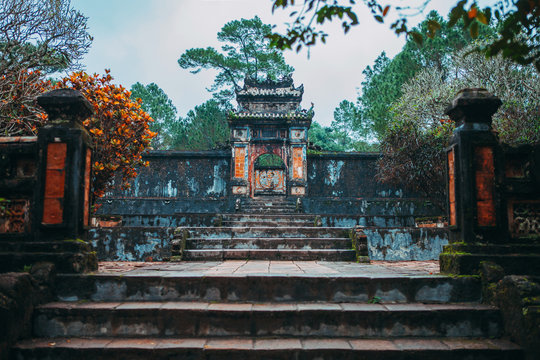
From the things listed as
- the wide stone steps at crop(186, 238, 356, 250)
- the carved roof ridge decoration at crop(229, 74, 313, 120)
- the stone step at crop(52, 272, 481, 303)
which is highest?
the carved roof ridge decoration at crop(229, 74, 313, 120)

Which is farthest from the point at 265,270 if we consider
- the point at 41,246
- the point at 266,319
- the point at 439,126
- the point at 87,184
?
the point at 439,126

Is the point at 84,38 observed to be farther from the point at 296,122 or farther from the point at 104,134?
the point at 296,122

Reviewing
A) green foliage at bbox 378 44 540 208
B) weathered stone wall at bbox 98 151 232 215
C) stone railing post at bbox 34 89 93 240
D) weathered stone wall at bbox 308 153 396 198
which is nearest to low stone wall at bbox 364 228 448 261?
green foliage at bbox 378 44 540 208

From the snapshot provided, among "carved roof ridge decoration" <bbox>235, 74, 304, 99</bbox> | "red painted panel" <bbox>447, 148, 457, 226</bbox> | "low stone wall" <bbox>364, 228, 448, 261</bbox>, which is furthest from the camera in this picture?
"carved roof ridge decoration" <bbox>235, 74, 304, 99</bbox>

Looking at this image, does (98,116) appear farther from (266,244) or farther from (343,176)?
(343,176)

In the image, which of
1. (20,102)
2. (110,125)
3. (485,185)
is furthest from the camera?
(110,125)

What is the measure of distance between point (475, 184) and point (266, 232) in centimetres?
431

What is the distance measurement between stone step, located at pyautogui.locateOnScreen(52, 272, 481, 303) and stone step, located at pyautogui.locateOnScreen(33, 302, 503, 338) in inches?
11.3

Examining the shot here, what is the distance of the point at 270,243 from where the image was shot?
6699 mm

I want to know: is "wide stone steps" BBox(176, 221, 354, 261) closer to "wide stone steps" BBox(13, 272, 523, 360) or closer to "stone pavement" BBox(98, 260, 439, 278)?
"stone pavement" BBox(98, 260, 439, 278)

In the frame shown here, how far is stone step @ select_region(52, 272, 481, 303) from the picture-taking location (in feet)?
11.5

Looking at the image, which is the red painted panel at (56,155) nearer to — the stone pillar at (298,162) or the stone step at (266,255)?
the stone step at (266,255)

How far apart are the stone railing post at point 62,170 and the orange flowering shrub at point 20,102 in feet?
13.5

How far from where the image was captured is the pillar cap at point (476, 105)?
12.7 ft
